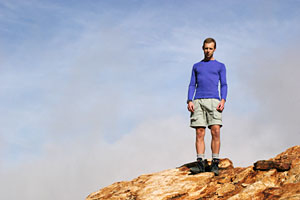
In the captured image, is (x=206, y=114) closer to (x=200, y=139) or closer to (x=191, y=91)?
(x=200, y=139)

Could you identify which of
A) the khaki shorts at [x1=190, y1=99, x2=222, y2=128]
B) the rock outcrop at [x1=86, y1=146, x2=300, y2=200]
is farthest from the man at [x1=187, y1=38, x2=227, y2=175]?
the rock outcrop at [x1=86, y1=146, x2=300, y2=200]

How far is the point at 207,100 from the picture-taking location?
30.5 feet

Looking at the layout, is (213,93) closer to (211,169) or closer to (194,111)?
(194,111)

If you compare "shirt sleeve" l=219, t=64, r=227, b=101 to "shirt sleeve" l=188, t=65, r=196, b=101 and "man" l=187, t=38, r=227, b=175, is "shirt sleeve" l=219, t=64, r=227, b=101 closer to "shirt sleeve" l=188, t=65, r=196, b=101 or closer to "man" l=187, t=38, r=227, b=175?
"man" l=187, t=38, r=227, b=175

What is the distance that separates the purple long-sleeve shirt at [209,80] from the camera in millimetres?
9445

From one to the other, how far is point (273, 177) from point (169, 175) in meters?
3.09

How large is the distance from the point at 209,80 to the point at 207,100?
58 cm

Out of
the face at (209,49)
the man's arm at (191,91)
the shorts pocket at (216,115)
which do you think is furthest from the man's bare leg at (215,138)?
the face at (209,49)

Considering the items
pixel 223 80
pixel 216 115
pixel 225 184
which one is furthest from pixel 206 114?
pixel 225 184

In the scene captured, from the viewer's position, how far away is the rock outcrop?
7.45 m

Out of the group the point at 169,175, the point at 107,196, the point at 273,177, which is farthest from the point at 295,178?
the point at 107,196

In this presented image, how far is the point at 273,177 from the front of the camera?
25.8ft

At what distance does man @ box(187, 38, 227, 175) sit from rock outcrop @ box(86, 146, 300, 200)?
1.71 feet

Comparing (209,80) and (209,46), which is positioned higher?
(209,46)
